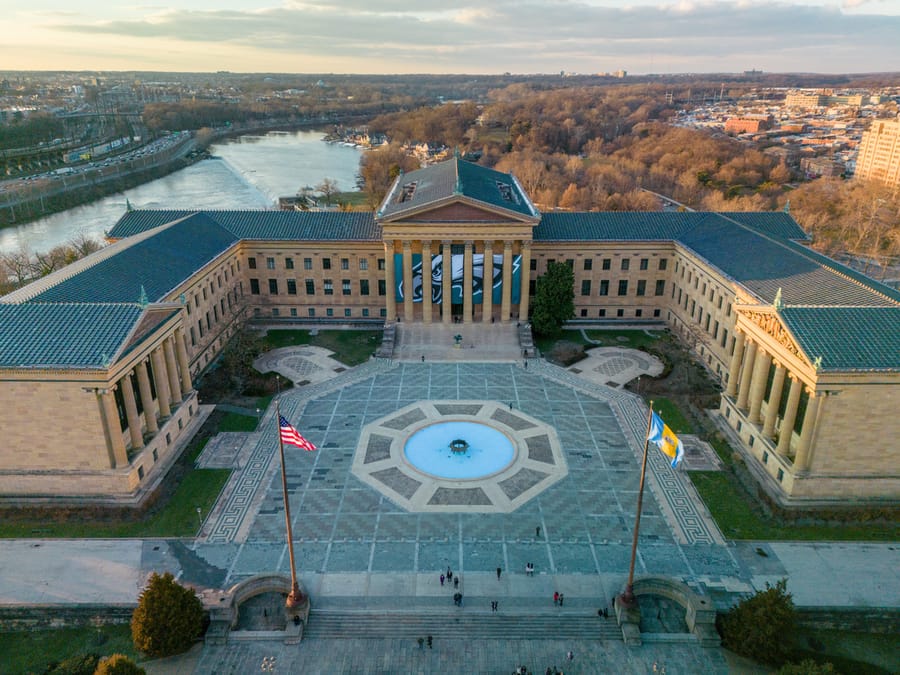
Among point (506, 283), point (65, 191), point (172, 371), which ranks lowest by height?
point (65, 191)

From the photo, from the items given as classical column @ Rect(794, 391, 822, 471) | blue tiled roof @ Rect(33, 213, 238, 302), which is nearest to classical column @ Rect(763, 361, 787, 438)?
classical column @ Rect(794, 391, 822, 471)

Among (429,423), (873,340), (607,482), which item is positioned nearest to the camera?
(873,340)

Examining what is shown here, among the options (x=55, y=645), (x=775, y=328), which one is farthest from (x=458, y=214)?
(x=55, y=645)

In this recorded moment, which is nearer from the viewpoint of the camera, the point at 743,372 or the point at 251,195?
the point at 743,372

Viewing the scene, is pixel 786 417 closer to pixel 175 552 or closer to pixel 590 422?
pixel 590 422

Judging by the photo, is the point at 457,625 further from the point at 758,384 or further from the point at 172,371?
the point at 172,371

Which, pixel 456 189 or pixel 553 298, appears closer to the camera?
pixel 456 189

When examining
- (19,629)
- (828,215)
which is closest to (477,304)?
(19,629)
